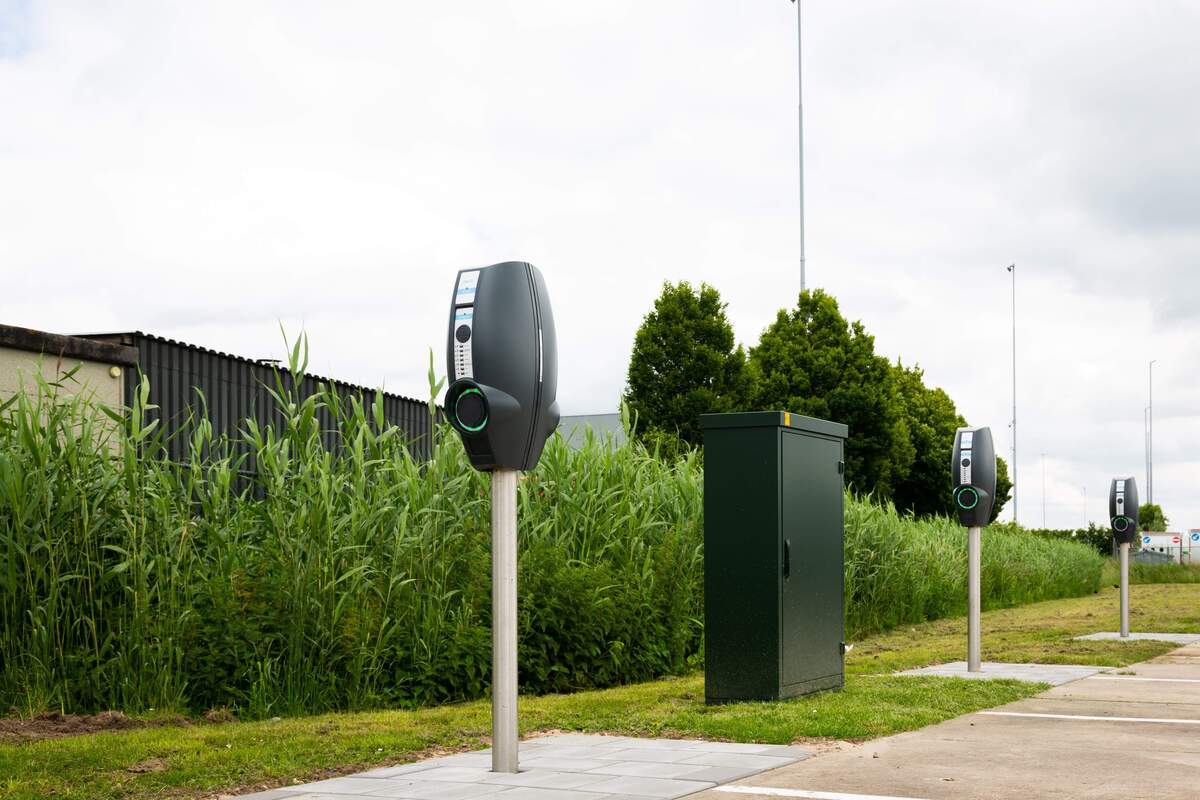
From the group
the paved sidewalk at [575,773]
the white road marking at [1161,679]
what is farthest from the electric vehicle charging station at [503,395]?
the white road marking at [1161,679]

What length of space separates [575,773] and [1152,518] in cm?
8056

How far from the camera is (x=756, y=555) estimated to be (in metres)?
9.16

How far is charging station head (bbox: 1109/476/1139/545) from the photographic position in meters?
16.4

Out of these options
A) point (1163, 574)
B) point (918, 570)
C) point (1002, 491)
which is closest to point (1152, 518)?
point (1002, 491)

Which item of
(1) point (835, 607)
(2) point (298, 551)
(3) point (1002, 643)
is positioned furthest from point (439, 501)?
(3) point (1002, 643)

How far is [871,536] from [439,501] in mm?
9524

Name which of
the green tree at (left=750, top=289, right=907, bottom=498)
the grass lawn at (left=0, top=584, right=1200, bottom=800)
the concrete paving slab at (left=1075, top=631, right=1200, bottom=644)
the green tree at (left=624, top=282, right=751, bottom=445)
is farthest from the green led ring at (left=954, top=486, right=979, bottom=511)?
the green tree at (left=750, top=289, right=907, bottom=498)

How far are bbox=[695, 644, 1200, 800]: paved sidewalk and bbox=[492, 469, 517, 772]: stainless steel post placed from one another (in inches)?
45.8

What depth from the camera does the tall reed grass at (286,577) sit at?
28.3 feet

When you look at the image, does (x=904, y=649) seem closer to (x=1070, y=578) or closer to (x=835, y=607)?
(x=835, y=607)

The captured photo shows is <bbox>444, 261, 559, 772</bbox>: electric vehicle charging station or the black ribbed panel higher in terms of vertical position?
the black ribbed panel

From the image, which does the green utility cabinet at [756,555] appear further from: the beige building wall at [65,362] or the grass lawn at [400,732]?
the beige building wall at [65,362]

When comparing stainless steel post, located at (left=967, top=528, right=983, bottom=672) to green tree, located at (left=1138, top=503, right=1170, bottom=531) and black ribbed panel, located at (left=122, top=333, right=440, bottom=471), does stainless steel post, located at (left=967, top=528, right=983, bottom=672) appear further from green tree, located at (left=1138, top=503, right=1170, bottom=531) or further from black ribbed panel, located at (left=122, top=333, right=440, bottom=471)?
green tree, located at (left=1138, top=503, right=1170, bottom=531)

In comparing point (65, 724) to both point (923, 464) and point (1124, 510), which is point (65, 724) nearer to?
point (1124, 510)
